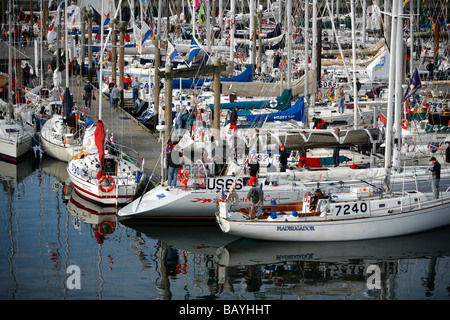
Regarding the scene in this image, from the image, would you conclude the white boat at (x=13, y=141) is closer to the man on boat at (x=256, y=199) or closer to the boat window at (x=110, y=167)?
the boat window at (x=110, y=167)

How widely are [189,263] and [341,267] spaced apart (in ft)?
A: 13.2

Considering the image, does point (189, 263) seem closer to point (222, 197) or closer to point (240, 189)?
point (222, 197)

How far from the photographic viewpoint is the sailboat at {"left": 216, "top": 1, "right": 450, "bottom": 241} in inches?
818

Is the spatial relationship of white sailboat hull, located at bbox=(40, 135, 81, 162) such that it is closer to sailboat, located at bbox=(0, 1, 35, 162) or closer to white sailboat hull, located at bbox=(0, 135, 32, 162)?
sailboat, located at bbox=(0, 1, 35, 162)

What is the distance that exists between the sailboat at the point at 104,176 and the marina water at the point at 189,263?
61 cm

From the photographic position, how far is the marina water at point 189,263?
1750 cm

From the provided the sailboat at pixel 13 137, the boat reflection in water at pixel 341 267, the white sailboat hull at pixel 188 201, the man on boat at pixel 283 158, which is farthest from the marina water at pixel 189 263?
the sailboat at pixel 13 137

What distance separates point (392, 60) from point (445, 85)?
1456 cm

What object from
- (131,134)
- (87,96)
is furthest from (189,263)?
(87,96)

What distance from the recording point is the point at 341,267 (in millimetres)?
19438

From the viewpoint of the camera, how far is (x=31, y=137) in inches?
1316

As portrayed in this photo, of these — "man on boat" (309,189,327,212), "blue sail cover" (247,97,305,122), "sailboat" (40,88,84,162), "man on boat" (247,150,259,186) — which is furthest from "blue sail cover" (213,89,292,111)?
"man on boat" (309,189,327,212)
